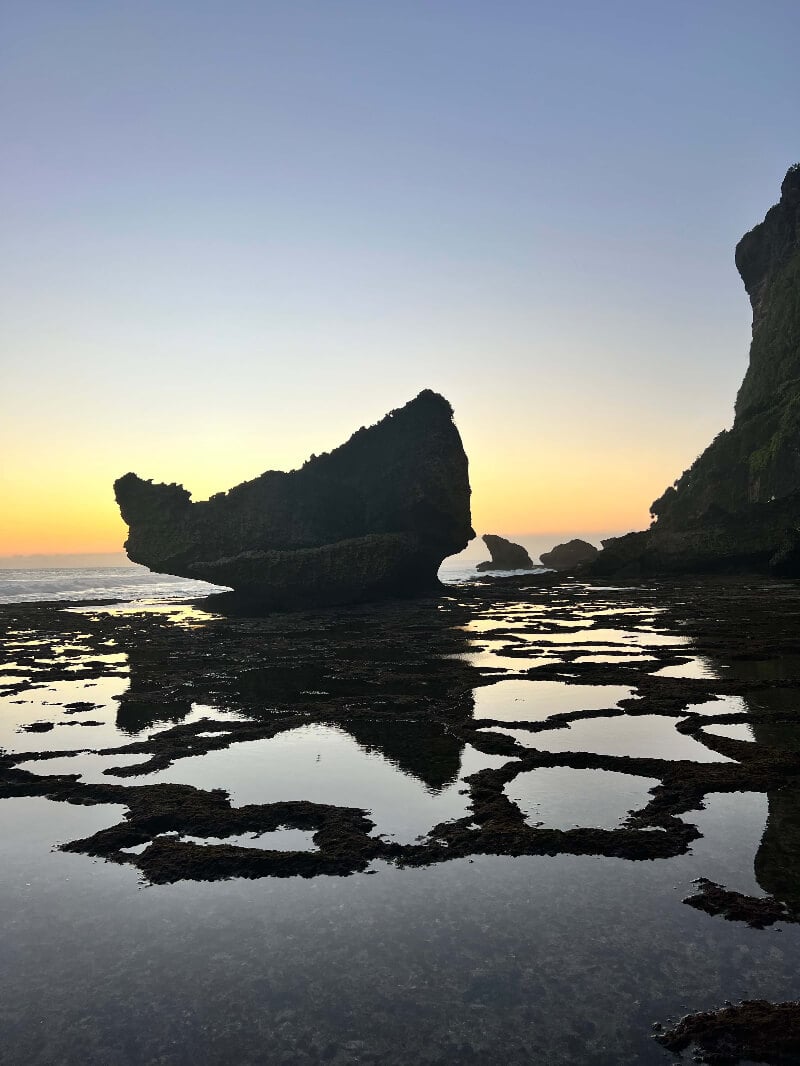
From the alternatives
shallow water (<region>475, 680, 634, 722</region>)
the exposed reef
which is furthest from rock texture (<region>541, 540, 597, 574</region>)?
the exposed reef

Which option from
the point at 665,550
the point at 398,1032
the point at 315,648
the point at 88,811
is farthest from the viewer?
the point at 665,550

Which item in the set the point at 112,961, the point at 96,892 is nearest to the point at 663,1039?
the point at 112,961

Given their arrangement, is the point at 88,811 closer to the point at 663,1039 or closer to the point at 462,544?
the point at 663,1039

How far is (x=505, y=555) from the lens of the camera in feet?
351

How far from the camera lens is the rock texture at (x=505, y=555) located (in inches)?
4210

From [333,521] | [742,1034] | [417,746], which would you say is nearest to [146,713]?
[417,746]

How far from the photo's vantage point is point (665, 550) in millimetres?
44062

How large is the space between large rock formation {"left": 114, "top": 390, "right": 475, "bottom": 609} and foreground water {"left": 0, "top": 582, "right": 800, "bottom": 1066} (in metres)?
23.5

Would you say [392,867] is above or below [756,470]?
below

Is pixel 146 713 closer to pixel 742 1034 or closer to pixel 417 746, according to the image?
pixel 417 746

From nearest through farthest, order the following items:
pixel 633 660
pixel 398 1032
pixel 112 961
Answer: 1. pixel 398 1032
2. pixel 112 961
3. pixel 633 660

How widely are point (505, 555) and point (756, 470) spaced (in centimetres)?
5334

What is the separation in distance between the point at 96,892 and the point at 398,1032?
8.13 ft

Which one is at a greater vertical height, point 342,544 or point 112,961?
point 342,544
